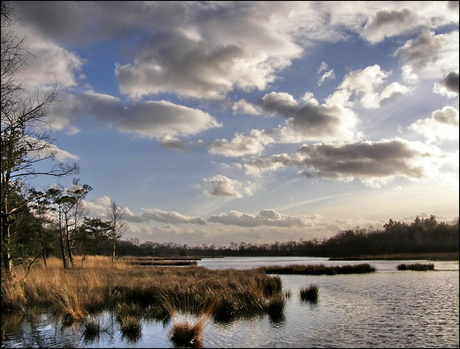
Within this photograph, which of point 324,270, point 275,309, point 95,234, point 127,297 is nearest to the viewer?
point 275,309

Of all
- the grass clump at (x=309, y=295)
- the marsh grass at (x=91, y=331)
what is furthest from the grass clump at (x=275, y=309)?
the marsh grass at (x=91, y=331)

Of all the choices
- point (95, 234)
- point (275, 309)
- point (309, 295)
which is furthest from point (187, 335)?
point (95, 234)

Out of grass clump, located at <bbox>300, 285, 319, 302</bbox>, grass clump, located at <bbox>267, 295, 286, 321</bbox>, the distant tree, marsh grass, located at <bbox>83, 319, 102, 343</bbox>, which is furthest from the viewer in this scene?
the distant tree

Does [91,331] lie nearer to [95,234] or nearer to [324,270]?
[324,270]

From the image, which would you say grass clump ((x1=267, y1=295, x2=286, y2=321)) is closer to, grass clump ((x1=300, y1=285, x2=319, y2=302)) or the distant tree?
grass clump ((x1=300, y1=285, x2=319, y2=302))

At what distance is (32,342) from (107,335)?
193cm

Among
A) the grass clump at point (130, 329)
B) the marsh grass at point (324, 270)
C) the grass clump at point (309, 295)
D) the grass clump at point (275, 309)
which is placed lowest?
the marsh grass at point (324, 270)

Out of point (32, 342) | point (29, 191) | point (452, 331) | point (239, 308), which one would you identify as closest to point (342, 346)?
point (452, 331)

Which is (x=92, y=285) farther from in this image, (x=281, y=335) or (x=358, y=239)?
(x=358, y=239)

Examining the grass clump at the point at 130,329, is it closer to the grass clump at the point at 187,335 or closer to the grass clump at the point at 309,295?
the grass clump at the point at 187,335

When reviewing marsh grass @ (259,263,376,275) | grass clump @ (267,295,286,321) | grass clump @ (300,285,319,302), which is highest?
grass clump @ (267,295,286,321)

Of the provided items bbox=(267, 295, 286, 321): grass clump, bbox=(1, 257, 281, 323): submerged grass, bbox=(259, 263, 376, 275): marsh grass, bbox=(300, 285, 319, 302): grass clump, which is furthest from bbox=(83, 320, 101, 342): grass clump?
bbox=(259, 263, 376, 275): marsh grass

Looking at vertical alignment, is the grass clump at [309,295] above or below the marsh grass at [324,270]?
above

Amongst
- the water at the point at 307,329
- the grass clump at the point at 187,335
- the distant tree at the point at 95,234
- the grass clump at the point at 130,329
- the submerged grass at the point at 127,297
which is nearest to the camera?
the grass clump at the point at 187,335
